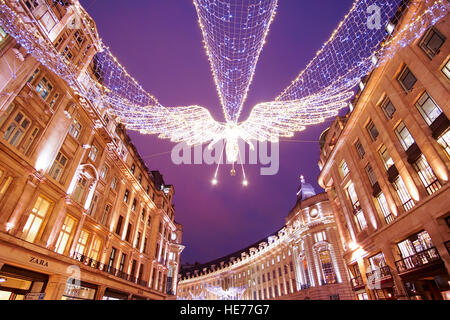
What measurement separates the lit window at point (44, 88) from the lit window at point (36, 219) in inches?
250

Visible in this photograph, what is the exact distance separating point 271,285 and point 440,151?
44.1 meters

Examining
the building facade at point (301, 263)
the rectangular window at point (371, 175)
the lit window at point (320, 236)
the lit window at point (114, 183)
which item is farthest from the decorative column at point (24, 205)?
the lit window at point (320, 236)

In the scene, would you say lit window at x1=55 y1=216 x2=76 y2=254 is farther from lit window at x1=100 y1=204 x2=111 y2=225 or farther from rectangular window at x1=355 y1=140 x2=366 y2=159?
rectangular window at x1=355 y1=140 x2=366 y2=159

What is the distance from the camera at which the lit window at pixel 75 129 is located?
17.2m

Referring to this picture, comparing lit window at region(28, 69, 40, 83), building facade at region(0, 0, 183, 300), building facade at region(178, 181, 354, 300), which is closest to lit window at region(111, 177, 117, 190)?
building facade at region(0, 0, 183, 300)

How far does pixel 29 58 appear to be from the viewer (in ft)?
40.6

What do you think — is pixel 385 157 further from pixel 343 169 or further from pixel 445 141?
pixel 343 169

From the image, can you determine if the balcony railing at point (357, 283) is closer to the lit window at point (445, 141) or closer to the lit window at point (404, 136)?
the lit window at point (404, 136)

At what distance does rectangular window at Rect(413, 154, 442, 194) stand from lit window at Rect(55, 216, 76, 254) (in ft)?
74.9

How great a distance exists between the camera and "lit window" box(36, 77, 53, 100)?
46.1 feet

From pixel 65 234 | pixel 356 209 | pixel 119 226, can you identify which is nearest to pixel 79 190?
pixel 65 234
